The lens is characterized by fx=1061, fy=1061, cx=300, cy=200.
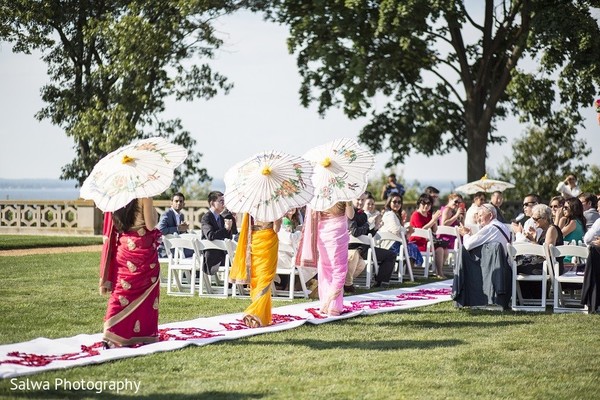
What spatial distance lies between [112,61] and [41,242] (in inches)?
358

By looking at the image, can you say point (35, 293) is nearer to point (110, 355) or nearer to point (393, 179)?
point (110, 355)

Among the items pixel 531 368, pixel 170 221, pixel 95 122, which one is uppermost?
pixel 95 122

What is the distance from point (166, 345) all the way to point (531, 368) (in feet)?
11.6

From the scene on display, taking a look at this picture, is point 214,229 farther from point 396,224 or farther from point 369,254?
point 396,224

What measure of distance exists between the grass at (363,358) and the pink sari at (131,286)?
1.82 ft

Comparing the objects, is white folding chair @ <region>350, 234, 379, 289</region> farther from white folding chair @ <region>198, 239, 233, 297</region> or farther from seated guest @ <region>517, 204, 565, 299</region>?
seated guest @ <region>517, 204, 565, 299</region>

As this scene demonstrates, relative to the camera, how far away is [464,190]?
26484mm

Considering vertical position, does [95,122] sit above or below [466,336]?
above

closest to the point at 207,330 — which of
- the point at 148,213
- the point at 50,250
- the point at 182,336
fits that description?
the point at 182,336

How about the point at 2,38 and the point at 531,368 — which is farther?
the point at 2,38

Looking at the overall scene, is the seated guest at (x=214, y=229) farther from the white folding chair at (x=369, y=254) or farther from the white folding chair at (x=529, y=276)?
the white folding chair at (x=529, y=276)

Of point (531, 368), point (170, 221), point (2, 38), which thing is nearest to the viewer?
point (531, 368)

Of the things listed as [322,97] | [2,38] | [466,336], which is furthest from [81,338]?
[2,38]

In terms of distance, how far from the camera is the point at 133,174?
10.6 m
